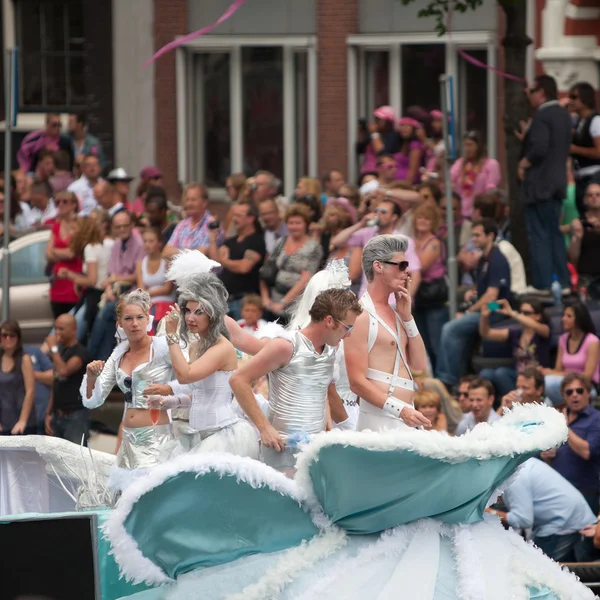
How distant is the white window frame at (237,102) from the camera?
63.6 ft

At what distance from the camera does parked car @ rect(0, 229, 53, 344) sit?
13.5 meters

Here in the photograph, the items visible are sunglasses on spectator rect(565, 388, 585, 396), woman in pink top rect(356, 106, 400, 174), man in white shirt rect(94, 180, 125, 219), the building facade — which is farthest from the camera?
the building facade

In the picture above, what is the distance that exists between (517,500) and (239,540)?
3.69 m

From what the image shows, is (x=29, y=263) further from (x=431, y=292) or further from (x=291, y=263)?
(x=431, y=292)

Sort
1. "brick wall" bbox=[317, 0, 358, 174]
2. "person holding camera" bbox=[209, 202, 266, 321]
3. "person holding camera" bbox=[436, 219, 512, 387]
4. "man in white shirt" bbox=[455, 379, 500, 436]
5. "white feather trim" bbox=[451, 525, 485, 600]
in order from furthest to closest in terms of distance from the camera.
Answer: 1. "brick wall" bbox=[317, 0, 358, 174]
2. "person holding camera" bbox=[209, 202, 266, 321]
3. "person holding camera" bbox=[436, 219, 512, 387]
4. "man in white shirt" bbox=[455, 379, 500, 436]
5. "white feather trim" bbox=[451, 525, 485, 600]

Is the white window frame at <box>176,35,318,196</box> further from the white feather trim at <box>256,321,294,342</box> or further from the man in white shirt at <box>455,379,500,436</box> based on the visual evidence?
the white feather trim at <box>256,321,294,342</box>

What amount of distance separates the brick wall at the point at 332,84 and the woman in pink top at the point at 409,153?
3344mm

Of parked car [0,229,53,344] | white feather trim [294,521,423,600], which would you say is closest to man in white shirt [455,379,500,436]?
white feather trim [294,521,423,600]

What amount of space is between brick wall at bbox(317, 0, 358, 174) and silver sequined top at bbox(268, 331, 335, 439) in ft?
40.9

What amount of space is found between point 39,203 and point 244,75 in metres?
4.89

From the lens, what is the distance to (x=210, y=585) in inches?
212

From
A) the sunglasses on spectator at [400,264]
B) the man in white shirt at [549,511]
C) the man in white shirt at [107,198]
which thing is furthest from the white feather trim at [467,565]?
the man in white shirt at [107,198]

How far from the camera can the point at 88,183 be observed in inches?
611

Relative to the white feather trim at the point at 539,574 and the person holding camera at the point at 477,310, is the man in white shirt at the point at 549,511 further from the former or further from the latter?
the white feather trim at the point at 539,574
